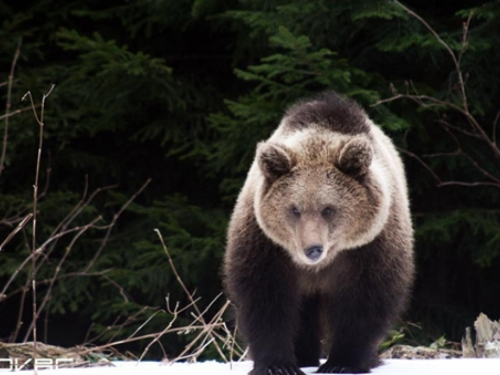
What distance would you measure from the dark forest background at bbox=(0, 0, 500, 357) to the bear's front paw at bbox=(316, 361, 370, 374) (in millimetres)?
3955

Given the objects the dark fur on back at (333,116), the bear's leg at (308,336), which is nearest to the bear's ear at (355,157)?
the dark fur on back at (333,116)

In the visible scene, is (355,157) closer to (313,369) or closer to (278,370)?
(278,370)

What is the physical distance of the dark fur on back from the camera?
576 cm

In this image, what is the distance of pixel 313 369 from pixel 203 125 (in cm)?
646

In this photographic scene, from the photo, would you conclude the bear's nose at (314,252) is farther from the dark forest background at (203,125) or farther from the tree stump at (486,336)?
the dark forest background at (203,125)

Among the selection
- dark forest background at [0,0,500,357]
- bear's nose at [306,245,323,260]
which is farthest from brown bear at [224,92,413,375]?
dark forest background at [0,0,500,357]

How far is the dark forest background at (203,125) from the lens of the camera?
9.94 meters

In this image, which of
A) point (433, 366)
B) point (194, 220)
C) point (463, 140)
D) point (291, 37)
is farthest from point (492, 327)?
point (194, 220)

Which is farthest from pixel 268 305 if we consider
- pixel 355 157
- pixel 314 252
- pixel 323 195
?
pixel 355 157

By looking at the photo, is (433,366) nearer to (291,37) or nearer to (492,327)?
(492,327)

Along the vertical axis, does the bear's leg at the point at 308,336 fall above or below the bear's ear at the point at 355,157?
below

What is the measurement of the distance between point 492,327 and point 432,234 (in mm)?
3679

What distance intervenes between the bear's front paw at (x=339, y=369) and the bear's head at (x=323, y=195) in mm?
535

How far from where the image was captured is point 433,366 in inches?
218
